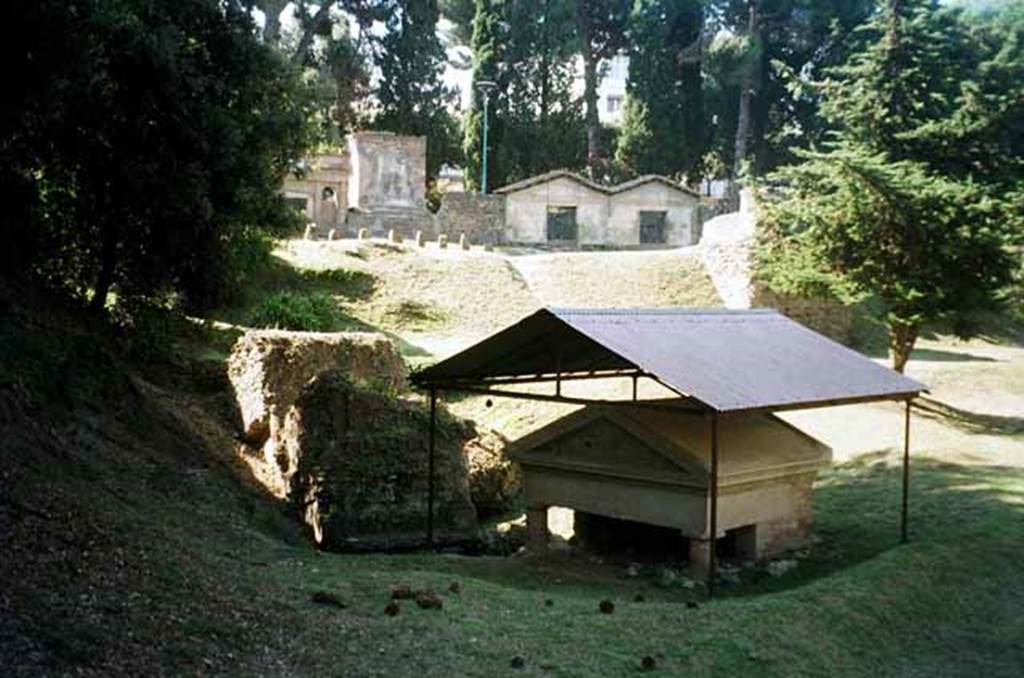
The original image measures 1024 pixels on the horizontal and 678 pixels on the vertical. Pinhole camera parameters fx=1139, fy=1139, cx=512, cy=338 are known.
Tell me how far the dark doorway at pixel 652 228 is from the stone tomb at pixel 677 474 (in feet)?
94.9

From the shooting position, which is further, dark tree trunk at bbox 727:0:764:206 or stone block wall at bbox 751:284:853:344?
dark tree trunk at bbox 727:0:764:206

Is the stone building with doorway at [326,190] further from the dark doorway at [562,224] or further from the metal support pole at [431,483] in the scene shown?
the metal support pole at [431,483]

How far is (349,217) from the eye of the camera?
40312mm

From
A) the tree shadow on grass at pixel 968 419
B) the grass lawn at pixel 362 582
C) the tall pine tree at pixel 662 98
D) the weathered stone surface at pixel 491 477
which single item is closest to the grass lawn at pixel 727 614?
the grass lawn at pixel 362 582

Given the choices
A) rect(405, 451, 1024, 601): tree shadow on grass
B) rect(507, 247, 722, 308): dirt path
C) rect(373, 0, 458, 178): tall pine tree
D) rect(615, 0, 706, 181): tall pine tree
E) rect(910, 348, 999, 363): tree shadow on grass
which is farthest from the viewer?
rect(615, 0, 706, 181): tall pine tree

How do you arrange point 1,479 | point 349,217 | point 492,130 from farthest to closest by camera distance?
point 492,130
point 349,217
point 1,479

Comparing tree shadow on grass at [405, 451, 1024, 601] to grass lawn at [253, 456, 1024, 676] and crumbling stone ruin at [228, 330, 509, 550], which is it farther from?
crumbling stone ruin at [228, 330, 509, 550]

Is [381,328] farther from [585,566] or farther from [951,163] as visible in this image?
[585,566]

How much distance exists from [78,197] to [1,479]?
656cm

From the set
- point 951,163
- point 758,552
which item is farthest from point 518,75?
point 758,552

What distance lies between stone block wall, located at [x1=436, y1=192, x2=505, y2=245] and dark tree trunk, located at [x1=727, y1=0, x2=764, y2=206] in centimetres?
1213

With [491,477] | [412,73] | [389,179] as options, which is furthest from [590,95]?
[491,477]

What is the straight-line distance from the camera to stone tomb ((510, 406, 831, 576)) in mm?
10875

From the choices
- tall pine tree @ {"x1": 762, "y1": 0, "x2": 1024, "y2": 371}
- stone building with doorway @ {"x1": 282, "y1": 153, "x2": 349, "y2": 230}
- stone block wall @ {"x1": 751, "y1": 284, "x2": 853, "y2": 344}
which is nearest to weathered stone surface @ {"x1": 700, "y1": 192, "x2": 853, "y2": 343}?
stone block wall @ {"x1": 751, "y1": 284, "x2": 853, "y2": 344}
